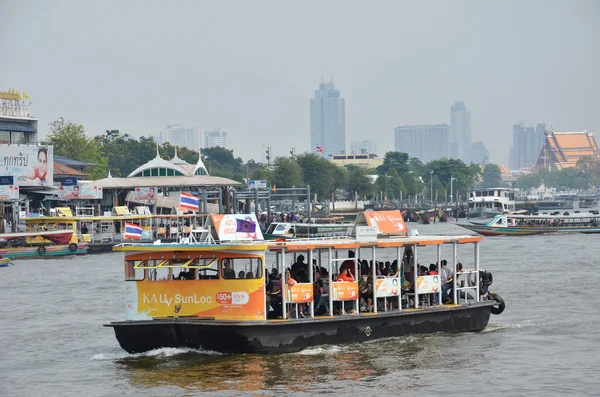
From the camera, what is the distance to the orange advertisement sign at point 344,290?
2038cm

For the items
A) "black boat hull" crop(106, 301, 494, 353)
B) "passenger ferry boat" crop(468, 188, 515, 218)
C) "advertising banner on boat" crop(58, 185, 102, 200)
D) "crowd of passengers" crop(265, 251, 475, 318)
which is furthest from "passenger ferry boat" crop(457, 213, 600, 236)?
"black boat hull" crop(106, 301, 494, 353)

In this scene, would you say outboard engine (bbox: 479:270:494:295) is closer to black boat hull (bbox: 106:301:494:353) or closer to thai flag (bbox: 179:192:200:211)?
black boat hull (bbox: 106:301:494:353)

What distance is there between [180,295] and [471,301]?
781cm

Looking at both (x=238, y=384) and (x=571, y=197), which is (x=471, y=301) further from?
(x=571, y=197)

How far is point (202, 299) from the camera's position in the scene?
63.1 ft

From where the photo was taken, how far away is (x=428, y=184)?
534 feet

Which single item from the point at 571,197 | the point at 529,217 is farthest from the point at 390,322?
the point at 571,197

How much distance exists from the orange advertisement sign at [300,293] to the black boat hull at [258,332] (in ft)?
1.54

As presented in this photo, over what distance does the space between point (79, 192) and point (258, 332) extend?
52413 millimetres

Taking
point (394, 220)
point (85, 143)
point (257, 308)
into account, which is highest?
point (85, 143)

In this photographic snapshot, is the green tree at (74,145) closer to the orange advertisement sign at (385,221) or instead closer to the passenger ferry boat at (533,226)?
the passenger ferry boat at (533,226)

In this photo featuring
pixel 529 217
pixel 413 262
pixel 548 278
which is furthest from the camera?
pixel 529 217

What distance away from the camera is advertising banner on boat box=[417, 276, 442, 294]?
21859 millimetres

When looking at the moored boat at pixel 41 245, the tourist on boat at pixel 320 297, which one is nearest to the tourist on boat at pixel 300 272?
the tourist on boat at pixel 320 297
